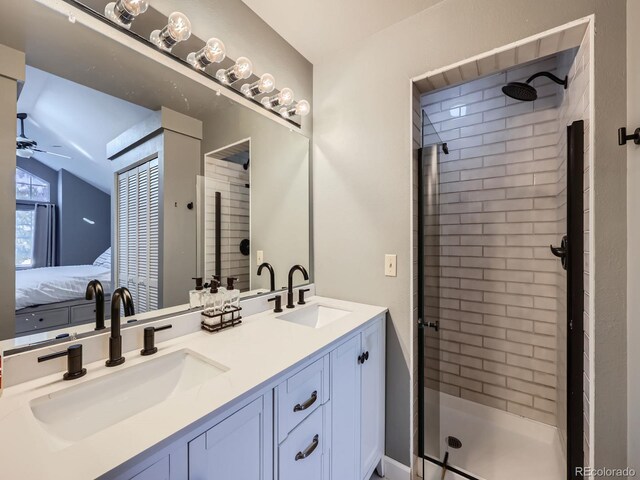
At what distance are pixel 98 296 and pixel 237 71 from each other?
116 cm

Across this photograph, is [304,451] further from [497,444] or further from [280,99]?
[280,99]

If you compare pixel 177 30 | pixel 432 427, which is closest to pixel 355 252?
pixel 432 427

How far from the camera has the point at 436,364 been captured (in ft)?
7.27

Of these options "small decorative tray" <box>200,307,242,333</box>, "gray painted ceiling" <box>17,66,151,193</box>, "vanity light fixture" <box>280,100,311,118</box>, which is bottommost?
"small decorative tray" <box>200,307,242,333</box>

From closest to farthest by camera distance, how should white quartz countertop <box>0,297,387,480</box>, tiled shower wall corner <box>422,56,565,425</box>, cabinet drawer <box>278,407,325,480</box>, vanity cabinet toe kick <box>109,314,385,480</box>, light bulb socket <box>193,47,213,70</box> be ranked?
white quartz countertop <box>0,297,387,480</box>
vanity cabinet toe kick <box>109,314,385,480</box>
cabinet drawer <box>278,407,325,480</box>
light bulb socket <box>193,47,213,70</box>
tiled shower wall corner <box>422,56,565,425</box>

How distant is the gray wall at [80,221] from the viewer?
0.99 metres

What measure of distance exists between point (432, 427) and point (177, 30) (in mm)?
2491

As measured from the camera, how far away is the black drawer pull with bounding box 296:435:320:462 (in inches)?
39.4

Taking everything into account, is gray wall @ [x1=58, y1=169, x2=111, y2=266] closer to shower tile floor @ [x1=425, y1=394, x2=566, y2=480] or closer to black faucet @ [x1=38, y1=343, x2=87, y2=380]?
black faucet @ [x1=38, y1=343, x2=87, y2=380]

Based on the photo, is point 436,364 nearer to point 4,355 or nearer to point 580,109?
point 580,109

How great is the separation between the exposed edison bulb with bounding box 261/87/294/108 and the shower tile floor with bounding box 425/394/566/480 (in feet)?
6.87

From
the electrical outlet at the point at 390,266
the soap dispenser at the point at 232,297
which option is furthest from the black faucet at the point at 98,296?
the electrical outlet at the point at 390,266

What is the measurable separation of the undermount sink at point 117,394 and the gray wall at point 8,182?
28 cm

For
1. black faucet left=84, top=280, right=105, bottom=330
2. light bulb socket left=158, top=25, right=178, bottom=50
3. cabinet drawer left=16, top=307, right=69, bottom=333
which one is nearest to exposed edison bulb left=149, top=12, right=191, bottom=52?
light bulb socket left=158, top=25, right=178, bottom=50
